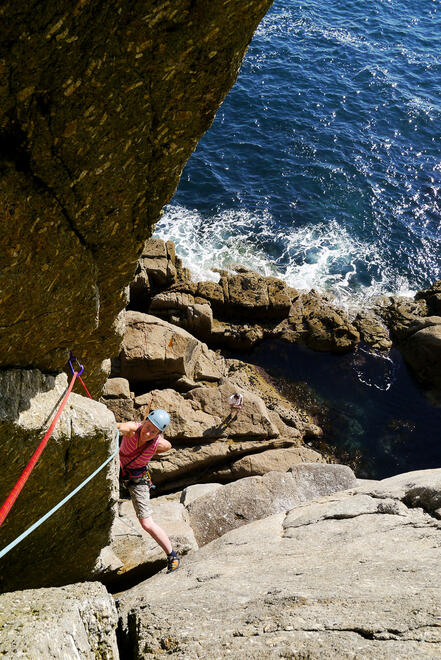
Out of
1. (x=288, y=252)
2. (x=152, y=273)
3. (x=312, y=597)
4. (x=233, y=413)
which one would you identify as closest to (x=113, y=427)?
(x=312, y=597)

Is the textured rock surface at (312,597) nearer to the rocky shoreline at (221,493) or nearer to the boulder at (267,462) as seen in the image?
the rocky shoreline at (221,493)

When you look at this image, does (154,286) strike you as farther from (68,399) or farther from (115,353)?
(68,399)

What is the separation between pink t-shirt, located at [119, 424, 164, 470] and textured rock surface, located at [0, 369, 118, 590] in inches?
54.9

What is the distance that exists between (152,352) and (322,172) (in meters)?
24.5

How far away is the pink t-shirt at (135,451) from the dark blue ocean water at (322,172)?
19139 mm

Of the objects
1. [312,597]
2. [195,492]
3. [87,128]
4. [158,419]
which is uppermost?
[87,128]

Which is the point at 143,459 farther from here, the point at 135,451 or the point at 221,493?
the point at 221,493

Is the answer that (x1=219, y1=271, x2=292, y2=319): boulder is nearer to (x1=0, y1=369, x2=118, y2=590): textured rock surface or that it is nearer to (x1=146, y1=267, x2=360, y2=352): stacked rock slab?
(x1=146, y1=267, x2=360, y2=352): stacked rock slab

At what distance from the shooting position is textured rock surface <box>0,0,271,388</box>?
485 centimetres

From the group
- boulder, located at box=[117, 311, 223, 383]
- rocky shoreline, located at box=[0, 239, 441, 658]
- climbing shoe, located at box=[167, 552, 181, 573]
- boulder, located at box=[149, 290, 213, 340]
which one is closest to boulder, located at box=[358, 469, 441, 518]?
rocky shoreline, located at box=[0, 239, 441, 658]

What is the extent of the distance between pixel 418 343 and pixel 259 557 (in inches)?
823

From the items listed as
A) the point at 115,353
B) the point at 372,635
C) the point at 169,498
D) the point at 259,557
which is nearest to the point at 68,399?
the point at 115,353

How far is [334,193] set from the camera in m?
35.3

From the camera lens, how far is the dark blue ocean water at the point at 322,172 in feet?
102
